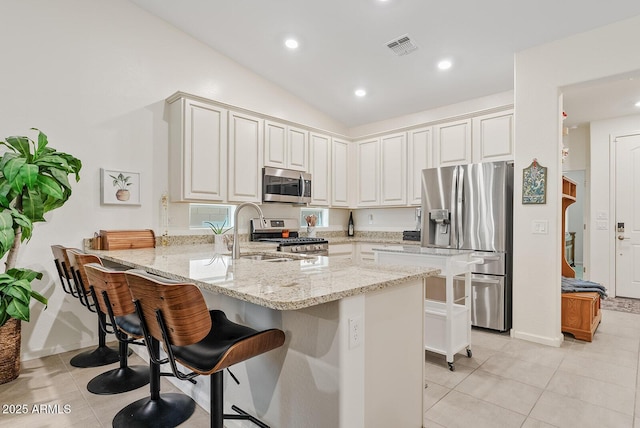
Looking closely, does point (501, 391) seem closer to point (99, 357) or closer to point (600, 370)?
point (600, 370)

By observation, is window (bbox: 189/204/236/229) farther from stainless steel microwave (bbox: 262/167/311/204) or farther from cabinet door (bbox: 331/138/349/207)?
cabinet door (bbox: 331/138/349/207)

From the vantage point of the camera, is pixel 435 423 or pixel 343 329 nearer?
pixel 343 329

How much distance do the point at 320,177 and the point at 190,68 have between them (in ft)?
7.08

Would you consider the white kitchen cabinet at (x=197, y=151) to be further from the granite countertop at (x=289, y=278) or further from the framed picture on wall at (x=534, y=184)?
the framed picture on wall at (x=534, y=184)

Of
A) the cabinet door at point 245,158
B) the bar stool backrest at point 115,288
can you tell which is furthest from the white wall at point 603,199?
the bar stool backrest at point 115,288

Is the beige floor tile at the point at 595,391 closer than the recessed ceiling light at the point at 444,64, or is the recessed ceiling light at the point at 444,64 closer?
the beige floor tile at the point at 595,391

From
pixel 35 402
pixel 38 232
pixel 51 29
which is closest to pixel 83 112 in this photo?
pixel 51 29

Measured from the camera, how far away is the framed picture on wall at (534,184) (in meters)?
3.24

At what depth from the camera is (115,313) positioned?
5.76 feet

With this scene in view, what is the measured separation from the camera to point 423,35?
338cm

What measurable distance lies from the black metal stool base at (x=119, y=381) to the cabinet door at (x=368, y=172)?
3.66 metres

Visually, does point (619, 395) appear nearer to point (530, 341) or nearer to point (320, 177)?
point (530, 341)

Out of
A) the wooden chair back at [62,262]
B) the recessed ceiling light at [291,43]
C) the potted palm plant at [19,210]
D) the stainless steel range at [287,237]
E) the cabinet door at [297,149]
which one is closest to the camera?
the potted palm plant at [19,210]

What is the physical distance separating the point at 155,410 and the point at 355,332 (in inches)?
57.4
